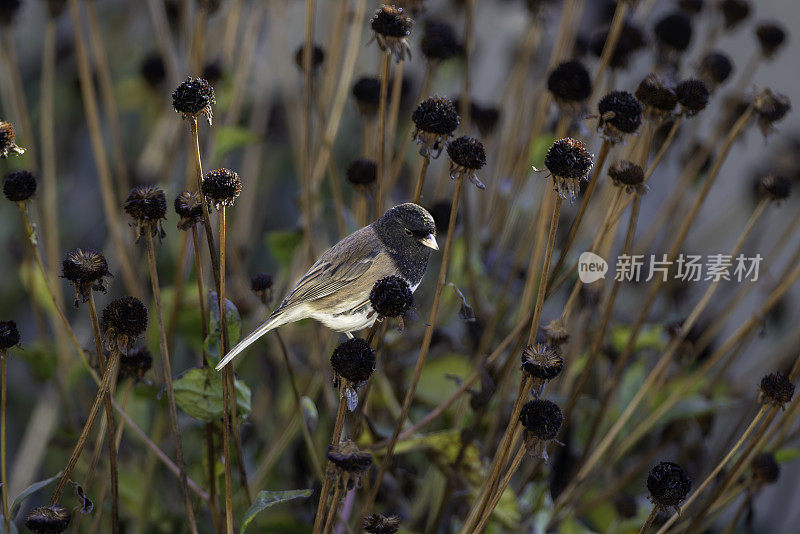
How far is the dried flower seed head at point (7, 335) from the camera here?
37cm

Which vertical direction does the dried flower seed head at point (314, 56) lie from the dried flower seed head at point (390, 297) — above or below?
above

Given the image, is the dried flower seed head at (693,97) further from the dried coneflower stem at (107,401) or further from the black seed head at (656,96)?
the dried coneflower stem at (107,401)

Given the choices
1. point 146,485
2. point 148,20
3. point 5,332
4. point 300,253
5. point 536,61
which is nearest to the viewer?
point 5,332

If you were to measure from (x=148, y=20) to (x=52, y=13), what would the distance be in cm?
58

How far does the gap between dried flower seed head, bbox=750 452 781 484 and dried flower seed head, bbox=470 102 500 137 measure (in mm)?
355

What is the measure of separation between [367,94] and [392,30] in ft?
0.48

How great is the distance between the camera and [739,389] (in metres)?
0.78

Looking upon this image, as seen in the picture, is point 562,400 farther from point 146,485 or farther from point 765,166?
point 765,166

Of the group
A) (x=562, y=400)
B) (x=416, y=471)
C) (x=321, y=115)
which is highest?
(x=321, y=115)

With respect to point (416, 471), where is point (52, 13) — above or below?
above

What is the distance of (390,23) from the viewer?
0.40 m

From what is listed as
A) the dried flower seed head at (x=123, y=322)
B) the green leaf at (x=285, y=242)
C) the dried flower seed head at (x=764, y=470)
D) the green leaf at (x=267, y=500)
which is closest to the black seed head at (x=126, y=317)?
the dried flower seed head at (x=123, y=322)

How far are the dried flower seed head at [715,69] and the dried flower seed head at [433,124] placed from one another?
296 mm

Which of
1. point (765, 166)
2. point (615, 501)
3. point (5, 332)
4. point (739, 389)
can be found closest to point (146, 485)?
point (5, 332)
